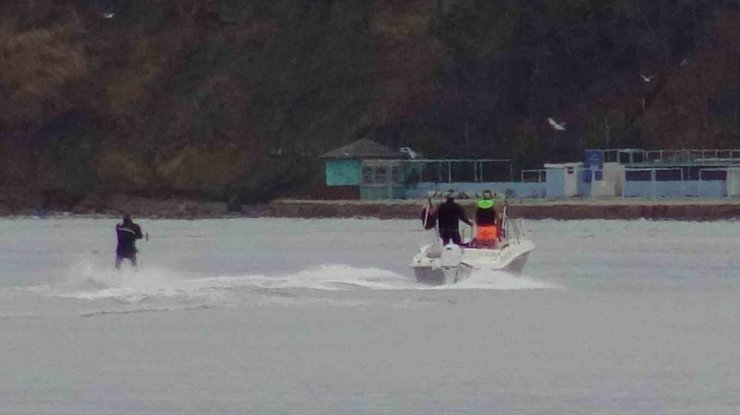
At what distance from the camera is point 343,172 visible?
274ft

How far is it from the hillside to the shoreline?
1587 mm

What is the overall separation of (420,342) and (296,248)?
25153 millimetres

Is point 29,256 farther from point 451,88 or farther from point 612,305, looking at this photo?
point 451,88

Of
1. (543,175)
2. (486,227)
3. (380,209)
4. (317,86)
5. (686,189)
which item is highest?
(317,86)

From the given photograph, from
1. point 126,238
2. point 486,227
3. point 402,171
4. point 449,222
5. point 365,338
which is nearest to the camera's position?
point 365,338

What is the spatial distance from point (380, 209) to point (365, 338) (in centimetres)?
5018

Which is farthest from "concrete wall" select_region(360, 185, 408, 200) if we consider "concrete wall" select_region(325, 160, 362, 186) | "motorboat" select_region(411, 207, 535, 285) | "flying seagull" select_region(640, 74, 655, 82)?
"motorboat" select_region(411, 207, 535, 285)

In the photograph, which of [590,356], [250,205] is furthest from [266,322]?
[250,205]

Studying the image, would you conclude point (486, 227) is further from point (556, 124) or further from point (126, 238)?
point (556, 124)

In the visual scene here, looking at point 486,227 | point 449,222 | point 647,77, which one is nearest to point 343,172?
point 647,77

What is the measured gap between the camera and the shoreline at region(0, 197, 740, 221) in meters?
72.0

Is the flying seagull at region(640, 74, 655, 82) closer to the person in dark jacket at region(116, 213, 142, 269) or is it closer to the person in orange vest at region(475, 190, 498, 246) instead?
the person in orange vest at region(475, 190, 498, 246)

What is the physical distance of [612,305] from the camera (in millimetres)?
32062

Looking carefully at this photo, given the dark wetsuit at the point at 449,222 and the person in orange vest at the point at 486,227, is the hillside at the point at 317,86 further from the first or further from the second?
the dark wetsuit at the point at 449,222
